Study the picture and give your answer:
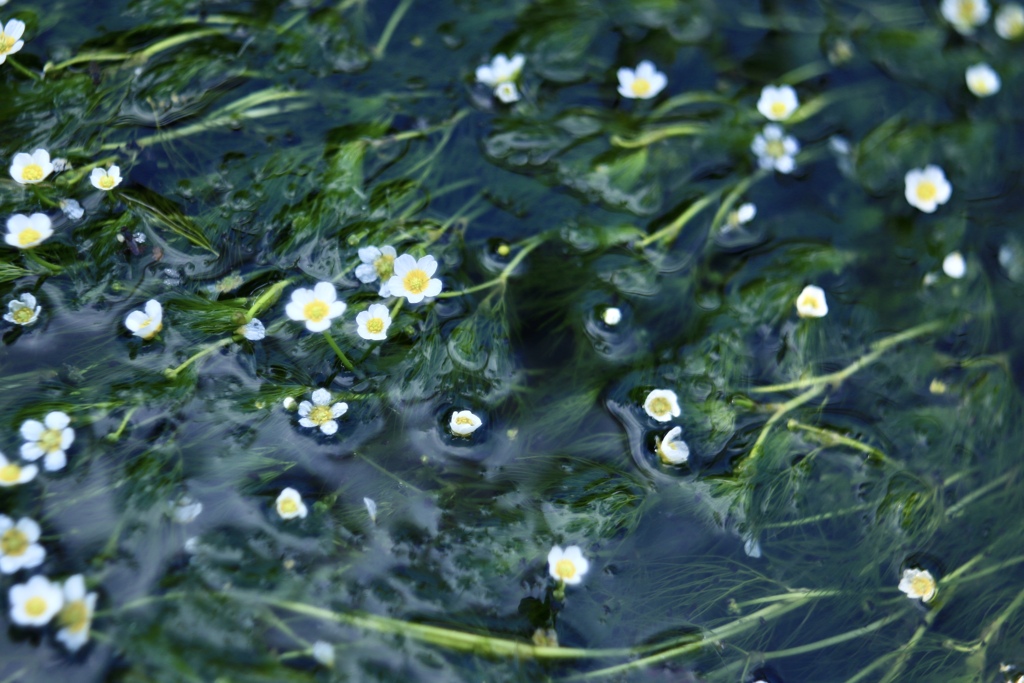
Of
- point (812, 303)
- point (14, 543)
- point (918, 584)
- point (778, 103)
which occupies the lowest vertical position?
point (918, 584)

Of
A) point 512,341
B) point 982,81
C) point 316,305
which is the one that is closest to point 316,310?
point 316,305

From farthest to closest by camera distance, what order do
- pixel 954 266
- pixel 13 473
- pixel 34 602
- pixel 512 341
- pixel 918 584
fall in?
pixel 954 266
pixel 512 341
pixel 918 584
pixel 13 473
pixel 34 602

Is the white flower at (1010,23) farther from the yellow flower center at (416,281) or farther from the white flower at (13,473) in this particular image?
the white flower at (13,473)

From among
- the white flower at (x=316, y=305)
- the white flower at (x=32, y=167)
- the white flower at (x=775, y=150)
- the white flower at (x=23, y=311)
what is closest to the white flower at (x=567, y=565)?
the white flower at (x=316, y=305)

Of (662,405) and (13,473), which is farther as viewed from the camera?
(662,405)

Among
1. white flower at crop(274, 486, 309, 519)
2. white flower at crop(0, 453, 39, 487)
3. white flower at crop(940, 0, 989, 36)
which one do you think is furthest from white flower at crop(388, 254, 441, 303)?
white flower at crop(940, 0, 989, 36)

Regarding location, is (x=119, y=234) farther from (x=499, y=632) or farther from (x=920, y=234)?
(x=920, y=234)

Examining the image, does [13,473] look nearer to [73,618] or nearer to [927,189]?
[73,618]
